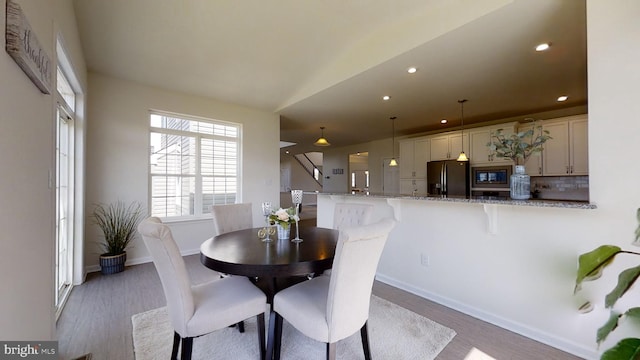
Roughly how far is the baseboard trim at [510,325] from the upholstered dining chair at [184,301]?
6.01 ft

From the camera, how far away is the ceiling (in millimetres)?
2391

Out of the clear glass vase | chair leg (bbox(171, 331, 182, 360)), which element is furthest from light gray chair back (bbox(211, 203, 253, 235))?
chair leg (bbox(171, 331, 182, 360))

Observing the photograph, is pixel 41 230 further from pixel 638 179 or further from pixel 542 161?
pixel 542 161

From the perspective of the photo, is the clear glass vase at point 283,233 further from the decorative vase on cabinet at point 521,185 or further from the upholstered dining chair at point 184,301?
the decorative vase on cabinet at point 521,185

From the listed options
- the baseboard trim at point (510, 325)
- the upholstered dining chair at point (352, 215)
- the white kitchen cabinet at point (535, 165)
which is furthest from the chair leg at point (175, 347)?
the white kitchen cabinet at point (535, 165)

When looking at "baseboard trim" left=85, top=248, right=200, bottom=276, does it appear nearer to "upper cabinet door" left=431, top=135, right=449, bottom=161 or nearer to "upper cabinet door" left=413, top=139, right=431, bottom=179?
"upper cabinet door" left=413, top=139, right=431, bottom=179

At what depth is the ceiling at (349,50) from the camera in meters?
2.39

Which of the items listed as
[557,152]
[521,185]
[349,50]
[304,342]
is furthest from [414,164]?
[304,342]

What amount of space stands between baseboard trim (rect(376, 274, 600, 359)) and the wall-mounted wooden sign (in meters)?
3.35

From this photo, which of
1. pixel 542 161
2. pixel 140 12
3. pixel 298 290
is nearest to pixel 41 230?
pixel 298 290

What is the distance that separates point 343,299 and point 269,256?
552 mm

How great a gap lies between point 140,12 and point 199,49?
680 millimetres

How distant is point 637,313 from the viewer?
2.61ft

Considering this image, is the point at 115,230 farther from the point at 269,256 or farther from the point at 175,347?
the point at 269,256
